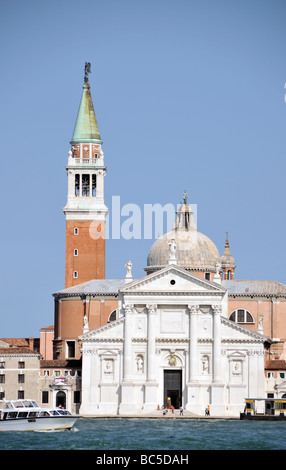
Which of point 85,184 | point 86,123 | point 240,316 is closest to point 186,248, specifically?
point 240,316

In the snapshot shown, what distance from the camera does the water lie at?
61.8m

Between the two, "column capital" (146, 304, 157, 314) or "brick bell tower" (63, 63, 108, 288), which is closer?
"column capital" (146, 304, 157, 314)

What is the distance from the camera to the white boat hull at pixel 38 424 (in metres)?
70.7

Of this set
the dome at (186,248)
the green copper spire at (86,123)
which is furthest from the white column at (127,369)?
the green copper spire at (86,123)

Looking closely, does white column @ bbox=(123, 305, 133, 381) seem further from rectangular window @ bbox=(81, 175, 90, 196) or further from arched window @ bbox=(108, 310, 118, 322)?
rectangular window @ bbox=(81, 175, 90, 196)

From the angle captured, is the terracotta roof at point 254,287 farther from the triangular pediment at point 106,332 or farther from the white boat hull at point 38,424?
the white boat hull at point 38,424

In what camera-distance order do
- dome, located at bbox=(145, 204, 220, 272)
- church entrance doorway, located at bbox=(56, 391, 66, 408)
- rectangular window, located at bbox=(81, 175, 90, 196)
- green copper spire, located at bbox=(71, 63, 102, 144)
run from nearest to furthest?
church entrance doorway, located at bbox=(56, 391, 66, 408), dome, located at bbox=(145, 204, 220, 272), rectangular window, located at bbox=(81, 175, 90, 196), green copper spire, located at bbox=(71, 63, 102, 144)

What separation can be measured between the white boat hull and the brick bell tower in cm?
3906

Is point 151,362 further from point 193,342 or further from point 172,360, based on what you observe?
point 193,342

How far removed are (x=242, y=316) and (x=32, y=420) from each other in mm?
31191

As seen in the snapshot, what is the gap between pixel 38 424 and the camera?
71250 mm

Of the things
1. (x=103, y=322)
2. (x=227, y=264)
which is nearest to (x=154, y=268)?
(x=103, y=322)

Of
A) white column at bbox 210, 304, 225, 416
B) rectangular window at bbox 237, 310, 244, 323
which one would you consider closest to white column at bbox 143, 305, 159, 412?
white column at bbox 210, 304, 225, 416

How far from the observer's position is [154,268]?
338 ft
